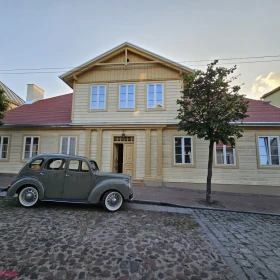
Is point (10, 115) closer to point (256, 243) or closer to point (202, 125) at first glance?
point (202, 125)

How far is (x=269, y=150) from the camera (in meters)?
10.6

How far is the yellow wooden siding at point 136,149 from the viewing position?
11.2 metres

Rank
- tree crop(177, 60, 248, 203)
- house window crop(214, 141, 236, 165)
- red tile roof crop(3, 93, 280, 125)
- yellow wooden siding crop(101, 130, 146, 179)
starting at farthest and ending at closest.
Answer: red tile roof crop(3, 93, 280, 125) < yellow wooden siding crop(101, 130, 146, 179) < house window crop(214, 141, 236, 165) < tree crop(177, 60, 248, 203)

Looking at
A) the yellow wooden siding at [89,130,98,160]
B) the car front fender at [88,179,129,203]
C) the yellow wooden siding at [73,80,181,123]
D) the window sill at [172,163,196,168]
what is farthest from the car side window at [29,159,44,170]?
the window sill at [172,163,196,168]

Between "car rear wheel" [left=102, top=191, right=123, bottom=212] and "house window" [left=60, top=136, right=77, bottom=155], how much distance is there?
22.2 ft

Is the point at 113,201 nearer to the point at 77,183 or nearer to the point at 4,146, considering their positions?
the point at 77,183

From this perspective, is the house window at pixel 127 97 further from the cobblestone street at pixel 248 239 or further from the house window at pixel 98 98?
the cobblestone street at pixel 248 239

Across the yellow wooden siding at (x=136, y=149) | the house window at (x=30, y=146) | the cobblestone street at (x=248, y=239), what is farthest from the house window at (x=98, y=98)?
the cobblestone street at (x=248, y=239)

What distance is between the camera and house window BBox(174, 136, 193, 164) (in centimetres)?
1113

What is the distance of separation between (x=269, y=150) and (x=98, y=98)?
37.8 feet

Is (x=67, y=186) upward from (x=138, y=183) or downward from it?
upward

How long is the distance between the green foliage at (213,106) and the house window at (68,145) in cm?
755


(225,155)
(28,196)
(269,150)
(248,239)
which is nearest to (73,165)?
(28,196)

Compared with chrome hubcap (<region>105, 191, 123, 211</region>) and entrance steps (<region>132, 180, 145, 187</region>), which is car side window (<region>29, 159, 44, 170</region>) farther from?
entrance steps (<region>132, 180, 145, 187</region>)
